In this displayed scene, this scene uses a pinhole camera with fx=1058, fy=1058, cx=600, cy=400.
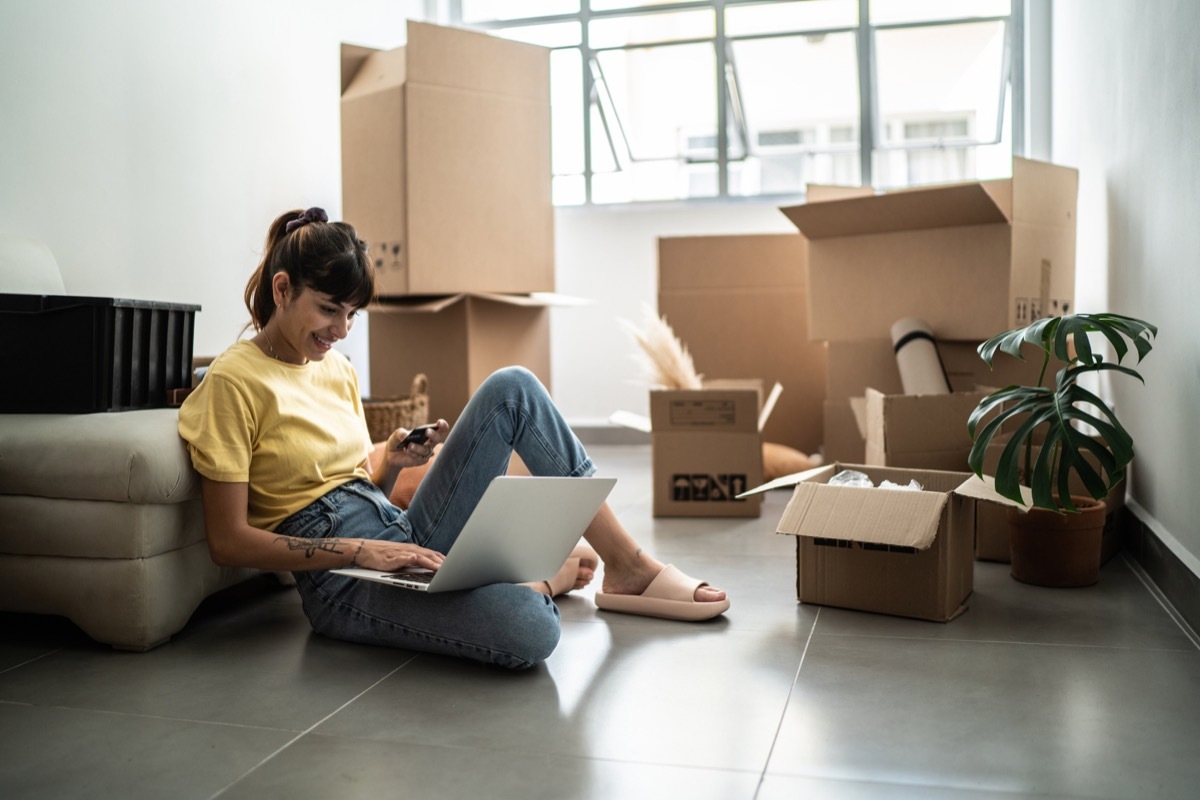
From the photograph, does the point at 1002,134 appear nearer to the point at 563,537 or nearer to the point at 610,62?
the point at 610,62

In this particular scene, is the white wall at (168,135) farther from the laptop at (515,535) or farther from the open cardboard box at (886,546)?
the open cardboard box at (886,546)

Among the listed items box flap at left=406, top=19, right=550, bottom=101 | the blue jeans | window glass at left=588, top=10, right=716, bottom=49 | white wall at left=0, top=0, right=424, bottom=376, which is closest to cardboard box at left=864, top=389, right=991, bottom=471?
the blue jeans

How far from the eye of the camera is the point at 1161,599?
2.09 meters

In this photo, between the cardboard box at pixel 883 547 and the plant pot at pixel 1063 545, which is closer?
the cardboard box at pixel 883 547

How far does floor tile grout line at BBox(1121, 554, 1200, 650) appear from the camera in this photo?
6.08 feet

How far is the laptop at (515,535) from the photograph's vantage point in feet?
5.11

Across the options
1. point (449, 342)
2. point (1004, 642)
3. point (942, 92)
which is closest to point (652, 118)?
point (942, 92)

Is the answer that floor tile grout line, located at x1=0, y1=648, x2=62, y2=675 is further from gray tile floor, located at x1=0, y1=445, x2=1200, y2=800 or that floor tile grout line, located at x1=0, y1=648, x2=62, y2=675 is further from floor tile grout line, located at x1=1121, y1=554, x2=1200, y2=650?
floor tile grout line, located at x1=1121, y1=554, x2=1200, y2=650

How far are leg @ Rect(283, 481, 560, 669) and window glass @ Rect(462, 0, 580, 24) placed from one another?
3.83m

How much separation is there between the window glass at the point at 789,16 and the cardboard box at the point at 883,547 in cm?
327

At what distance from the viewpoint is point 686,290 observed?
12.8ft

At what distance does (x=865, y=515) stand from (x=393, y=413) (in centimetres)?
183

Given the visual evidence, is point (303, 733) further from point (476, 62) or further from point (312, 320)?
point (476, 62)

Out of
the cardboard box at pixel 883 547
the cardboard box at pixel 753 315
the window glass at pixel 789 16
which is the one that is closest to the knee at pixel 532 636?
the cardboard box at pixel 883 547
